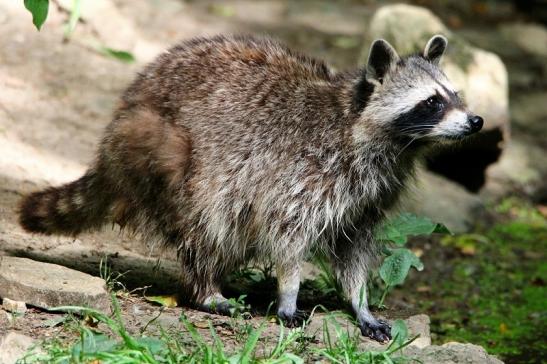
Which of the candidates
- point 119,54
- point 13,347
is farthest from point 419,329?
point 119,54

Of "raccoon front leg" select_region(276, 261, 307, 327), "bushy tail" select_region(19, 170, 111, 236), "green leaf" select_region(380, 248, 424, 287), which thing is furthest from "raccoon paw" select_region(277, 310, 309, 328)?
"bushy tail" select_region(19, 170, 111, 236)

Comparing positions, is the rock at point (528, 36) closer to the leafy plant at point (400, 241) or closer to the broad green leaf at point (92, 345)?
the leafy plant at point (400, 241)

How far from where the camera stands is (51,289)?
4508 mm

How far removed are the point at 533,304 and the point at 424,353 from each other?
2821 millimetres

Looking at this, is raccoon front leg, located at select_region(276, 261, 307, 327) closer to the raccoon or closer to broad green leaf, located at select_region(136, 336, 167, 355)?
the raccoon

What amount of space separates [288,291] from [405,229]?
31.5 inches

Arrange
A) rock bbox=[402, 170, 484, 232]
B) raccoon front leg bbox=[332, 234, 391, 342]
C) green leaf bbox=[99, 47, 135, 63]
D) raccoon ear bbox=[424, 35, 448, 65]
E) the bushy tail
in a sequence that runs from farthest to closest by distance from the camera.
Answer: green leaf bbox=[99, 47, 135, 63] < rock bbox=[402, 170, 484, 232] < the bushy tail < raccoon ear bbox=[424, 35, 448, 65] < raccoon front leg bbox=[332, 234, 391, 342]

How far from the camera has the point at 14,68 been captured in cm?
807

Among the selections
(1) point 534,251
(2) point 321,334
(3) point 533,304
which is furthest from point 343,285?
(1) point 534,251

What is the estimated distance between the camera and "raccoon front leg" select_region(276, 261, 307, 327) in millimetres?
5004

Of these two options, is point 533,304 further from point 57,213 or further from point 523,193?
point 57,213

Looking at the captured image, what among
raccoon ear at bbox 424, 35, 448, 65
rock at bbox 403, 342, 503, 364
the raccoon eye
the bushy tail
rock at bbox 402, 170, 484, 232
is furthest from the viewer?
rock at bbox 402, 170, 484, 232

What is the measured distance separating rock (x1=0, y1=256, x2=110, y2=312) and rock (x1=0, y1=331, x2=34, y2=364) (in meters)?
0.46

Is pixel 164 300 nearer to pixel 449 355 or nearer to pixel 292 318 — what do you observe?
pixel 292 318
